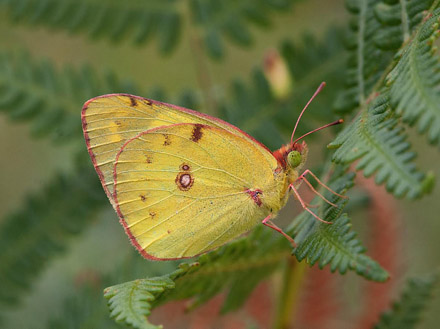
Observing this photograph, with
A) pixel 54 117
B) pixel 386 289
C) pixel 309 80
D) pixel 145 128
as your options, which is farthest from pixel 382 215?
pixel 54 117

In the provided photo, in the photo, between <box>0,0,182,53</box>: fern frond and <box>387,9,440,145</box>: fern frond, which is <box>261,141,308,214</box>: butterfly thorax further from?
<box>0,0,182,53</box>: fern frond

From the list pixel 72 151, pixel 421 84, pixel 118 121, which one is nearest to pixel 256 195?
pixel 118 121

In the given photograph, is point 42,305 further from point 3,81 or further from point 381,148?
point 381,148

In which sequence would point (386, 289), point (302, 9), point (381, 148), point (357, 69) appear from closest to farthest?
point (381, 148), point (357, 69), point (386, 289), point (302, 9)

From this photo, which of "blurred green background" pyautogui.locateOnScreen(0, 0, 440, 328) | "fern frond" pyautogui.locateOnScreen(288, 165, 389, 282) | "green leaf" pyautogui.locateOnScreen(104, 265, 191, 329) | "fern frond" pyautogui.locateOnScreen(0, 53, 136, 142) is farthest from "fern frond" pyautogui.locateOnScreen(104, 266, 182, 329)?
"blurred green background" pyautogui.locateOnScreen(0, 0, 440, 328)

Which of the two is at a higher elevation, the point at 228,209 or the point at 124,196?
the point at 124,196

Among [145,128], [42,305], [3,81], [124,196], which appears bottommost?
[42,305]
